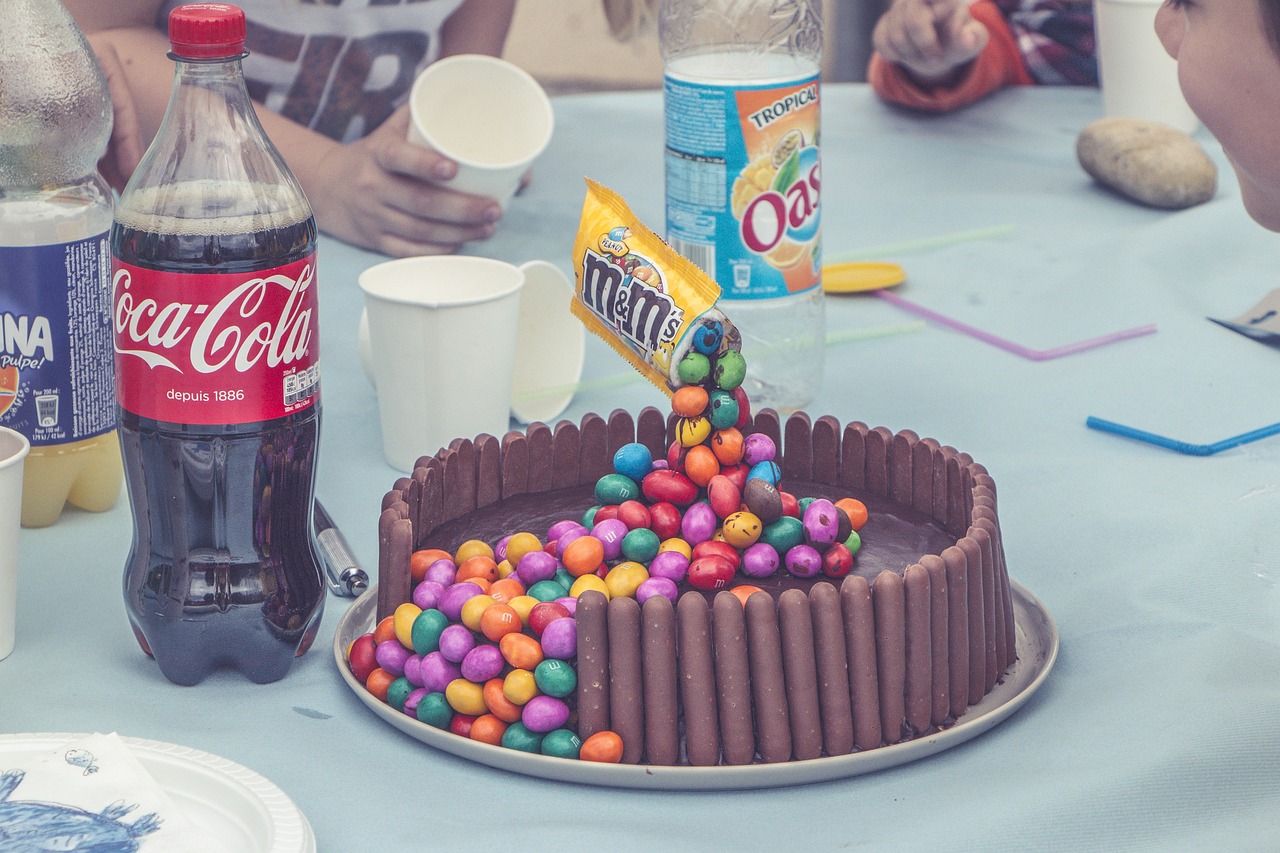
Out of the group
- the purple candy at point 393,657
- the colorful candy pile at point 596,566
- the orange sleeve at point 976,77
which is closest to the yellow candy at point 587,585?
the colorful candy pile at point 596,566

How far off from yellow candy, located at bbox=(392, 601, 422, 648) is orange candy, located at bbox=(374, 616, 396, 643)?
0.01 m

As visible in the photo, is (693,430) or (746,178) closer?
(693,430)

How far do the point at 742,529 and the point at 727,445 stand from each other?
0.22 feet

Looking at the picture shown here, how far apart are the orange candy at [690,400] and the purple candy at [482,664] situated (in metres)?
0.19

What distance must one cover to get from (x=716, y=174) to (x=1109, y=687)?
50 centimetres

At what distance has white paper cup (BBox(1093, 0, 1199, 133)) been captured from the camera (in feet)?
5.83

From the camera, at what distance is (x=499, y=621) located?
735mm

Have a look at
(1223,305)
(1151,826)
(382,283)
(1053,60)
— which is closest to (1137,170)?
(1223,305)

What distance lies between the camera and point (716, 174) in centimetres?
108

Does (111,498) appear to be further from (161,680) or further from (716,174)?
(716,174)

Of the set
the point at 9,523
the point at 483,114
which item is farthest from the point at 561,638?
the point at 483,114

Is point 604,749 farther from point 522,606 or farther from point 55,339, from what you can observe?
point 55,339

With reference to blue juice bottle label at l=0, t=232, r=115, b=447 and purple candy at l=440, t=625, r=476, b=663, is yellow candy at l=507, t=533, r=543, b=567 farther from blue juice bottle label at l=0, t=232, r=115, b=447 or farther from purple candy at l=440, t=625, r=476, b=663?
blue juice bottle label at l=0, t=232, r=115, b=447

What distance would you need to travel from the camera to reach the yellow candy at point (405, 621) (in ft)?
2.51
